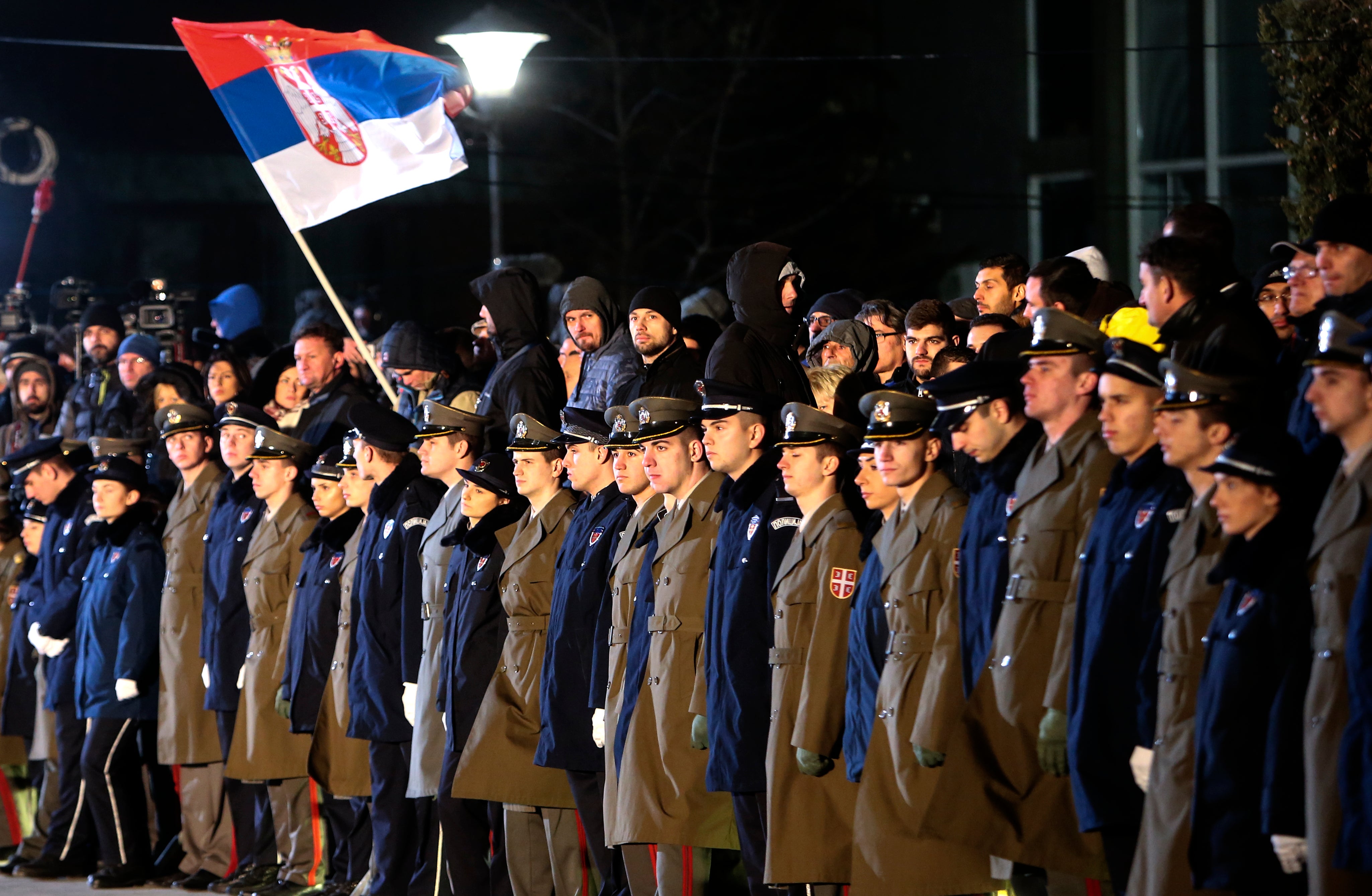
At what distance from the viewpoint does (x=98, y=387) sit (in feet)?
39.2

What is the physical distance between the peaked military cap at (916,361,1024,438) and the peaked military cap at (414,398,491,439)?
2.96m

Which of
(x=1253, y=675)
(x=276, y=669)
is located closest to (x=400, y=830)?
(x=276, y=669)

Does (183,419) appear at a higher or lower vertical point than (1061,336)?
higher

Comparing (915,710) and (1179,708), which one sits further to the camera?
(915,710)

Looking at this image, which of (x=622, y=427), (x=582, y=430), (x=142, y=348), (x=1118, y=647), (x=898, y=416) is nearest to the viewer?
(x=1118, y=647)

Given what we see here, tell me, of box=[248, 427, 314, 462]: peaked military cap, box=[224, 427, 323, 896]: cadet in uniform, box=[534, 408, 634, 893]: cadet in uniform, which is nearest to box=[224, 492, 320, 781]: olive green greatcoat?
box=[224, 427, 323, 896]: cadet in uniform

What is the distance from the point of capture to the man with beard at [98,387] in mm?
11492

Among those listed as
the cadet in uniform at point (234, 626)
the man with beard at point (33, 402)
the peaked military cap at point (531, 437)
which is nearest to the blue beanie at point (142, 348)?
the man with beard at point (33, 402)

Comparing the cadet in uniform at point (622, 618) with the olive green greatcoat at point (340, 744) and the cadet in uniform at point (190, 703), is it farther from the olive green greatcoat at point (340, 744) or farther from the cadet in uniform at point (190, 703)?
the cadet in uniform at point (190, 703)

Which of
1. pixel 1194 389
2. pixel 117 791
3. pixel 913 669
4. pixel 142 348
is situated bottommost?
pixel 117 791

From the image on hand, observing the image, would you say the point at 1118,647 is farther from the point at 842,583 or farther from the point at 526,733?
the point at 526,733

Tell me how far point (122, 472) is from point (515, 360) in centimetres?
245

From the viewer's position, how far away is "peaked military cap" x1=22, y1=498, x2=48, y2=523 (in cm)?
1096

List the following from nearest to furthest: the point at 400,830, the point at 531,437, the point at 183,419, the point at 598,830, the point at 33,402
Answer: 1. the point at 598,830
2. the point at 531,437
3. the point at 400,830
4. the point at 183,419
5. the point at 33,402
